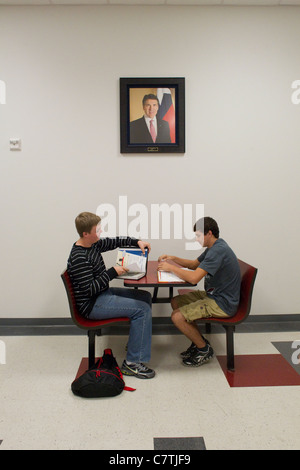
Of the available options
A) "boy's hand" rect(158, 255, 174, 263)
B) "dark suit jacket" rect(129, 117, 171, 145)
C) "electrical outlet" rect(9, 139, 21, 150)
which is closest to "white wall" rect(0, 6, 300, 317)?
"electrical outlet" rect(9, 139, 21, 150)

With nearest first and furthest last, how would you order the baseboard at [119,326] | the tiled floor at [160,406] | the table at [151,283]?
the tiled floor at [160,406] < the table at [151,283] < the baseboard at [119,326]

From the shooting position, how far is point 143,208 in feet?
10.3

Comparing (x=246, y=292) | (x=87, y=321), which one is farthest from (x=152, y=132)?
(x=87, y=321)

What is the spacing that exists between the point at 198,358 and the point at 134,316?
23.9 inches

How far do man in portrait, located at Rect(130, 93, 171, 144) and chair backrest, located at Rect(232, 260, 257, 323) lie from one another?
136 cm

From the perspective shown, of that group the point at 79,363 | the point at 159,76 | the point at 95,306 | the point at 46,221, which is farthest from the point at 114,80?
the point at 79,363

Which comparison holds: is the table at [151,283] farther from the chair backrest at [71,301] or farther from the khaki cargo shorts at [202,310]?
the chair backrest at [71,301]

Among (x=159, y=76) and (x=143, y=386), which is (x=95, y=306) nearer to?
(x=143, y=386)

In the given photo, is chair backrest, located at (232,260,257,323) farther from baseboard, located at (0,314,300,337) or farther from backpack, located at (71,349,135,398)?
backpack, located at (71,349,135,398)

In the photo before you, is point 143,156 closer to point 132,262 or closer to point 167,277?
point 132,262

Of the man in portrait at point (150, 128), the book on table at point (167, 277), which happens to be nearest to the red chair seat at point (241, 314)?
the book on table at point (167, 277)

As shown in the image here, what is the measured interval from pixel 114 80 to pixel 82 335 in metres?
2.33

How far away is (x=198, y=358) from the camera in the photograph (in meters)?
2.56

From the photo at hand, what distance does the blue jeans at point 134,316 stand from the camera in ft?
7.89
